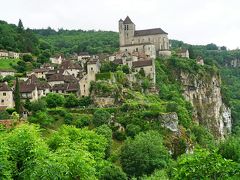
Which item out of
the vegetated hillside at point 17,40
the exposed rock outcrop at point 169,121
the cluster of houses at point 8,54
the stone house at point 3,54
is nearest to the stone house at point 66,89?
the exposed rock outcrop at point 169,121

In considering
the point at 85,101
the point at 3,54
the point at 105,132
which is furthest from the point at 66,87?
the point at 3,54

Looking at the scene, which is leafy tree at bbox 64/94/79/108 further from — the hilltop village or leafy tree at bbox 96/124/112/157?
leafy tree at bbox 96/124/112/157

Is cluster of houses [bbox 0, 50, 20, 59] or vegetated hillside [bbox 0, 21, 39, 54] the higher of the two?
vegetated hillside [bbox 0, 21, 39, 54]

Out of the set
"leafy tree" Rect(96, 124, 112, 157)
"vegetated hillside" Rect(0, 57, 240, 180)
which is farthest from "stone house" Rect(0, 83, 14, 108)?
"leafy tree" Rect(96, 124, 112, 157)

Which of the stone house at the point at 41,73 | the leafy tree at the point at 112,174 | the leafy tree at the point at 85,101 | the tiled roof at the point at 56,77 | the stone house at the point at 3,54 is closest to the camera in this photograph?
the leafy tree at the point at 112,174

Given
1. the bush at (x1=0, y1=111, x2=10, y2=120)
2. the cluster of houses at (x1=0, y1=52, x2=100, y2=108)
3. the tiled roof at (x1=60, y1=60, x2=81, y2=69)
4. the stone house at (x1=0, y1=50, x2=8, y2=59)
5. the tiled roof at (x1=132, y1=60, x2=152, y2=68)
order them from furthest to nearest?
the stone house at (x1=0, y1=50, x2=8, y2=59)
the tiled roof at (x1=132, y1=60, x2=152, y2=68)
the tiled roof at (x1=60, y1=60, x2=81, y2=69)
the cluster of houses at (x1=0, y1=52, x2=100, y2=108)
the bush at (x1=0, y1=111, x2=10, y2=120)

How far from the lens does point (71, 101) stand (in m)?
90.0

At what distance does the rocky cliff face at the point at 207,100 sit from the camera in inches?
5074

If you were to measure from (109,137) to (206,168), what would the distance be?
48019mm

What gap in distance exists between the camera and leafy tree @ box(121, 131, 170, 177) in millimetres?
69000

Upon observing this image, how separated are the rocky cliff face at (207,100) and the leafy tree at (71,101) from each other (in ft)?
129

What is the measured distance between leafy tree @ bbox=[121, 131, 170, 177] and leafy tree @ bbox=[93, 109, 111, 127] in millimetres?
12737

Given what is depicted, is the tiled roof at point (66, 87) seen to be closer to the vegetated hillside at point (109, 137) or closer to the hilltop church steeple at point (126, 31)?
the vegetated hillside at point (109, 137)

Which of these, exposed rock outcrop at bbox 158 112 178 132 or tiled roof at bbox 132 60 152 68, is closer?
exposed rock outcrop at bbox 158 112 178 132
